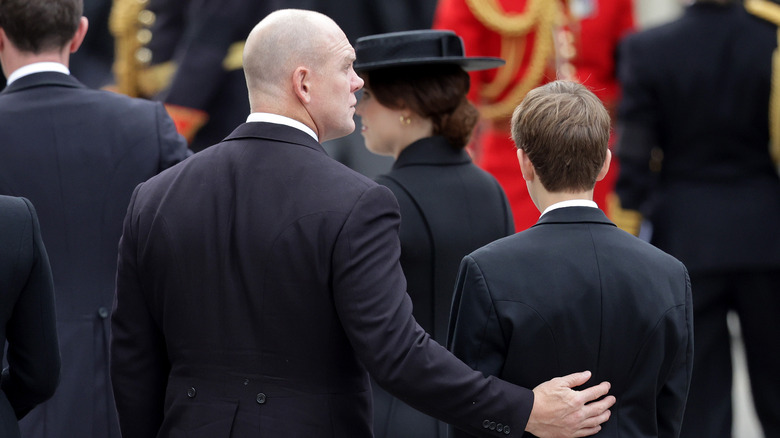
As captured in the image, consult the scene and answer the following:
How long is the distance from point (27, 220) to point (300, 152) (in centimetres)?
59

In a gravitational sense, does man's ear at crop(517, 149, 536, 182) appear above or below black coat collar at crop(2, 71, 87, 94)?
below

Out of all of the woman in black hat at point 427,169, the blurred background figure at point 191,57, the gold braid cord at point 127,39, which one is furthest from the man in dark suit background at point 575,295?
the gold braid cord at point 127,39

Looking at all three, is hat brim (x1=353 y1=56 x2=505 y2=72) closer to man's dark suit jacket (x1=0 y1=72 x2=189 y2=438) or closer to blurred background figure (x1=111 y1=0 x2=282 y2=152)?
man's dark suit jacket (x1=0 y1=72 x2=189 y2=438)

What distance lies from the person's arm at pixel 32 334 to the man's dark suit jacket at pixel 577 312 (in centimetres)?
88

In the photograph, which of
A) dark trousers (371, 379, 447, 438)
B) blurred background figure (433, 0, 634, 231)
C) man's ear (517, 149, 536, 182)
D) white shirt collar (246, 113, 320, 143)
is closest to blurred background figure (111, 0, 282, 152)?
blurred background figure (433, 0, 634, 231)

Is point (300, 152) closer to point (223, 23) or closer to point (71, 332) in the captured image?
point (71, 332)

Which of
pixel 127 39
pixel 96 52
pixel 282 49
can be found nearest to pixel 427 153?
pixel 282 49

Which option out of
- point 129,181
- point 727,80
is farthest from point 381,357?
point 727,80

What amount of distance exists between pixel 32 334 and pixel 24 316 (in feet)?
0.16

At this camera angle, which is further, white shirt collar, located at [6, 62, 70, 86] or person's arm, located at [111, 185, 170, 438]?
white shirt collar, located at [6, 62, 70, 86]

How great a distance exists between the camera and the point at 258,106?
275 centimetres

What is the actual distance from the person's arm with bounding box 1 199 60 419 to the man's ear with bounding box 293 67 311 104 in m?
0.61

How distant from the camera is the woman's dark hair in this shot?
3.43 metres

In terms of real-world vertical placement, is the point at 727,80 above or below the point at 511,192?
above
